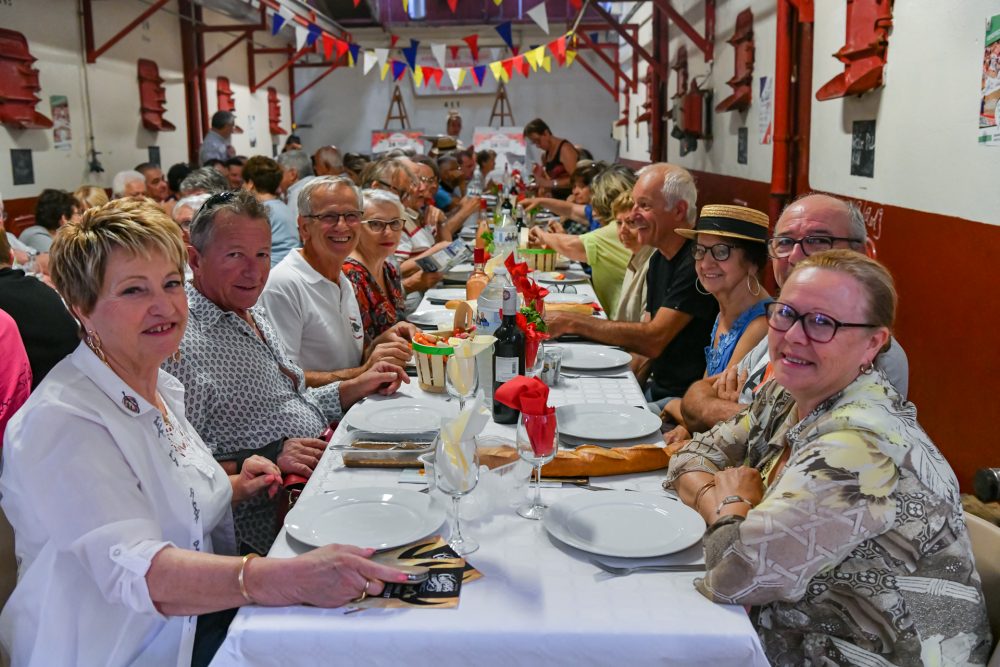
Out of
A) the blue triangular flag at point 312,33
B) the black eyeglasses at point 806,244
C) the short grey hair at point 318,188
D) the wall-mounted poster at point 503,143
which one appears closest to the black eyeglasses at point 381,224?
the short grey hair at point 318,188

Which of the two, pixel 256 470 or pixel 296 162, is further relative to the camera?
pixel 296 162

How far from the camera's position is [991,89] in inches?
106

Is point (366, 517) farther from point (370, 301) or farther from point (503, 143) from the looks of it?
point (503, 143)

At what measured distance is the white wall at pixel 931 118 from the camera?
2.82m

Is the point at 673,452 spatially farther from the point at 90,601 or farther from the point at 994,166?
the point at 994,166

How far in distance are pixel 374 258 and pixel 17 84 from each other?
15.3 feet

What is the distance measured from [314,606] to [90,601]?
1.30 ft

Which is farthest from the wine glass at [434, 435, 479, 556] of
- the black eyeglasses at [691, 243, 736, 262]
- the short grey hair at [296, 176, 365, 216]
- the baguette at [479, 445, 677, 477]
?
the short grey hair at [296, 176, 365, 216]

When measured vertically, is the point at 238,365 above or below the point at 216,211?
below

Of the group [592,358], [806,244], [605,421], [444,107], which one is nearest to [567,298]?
[592,358]

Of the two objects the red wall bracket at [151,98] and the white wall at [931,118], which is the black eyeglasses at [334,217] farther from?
the red wall bracket at [151,98]

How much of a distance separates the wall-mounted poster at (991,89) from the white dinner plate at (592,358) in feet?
4.61

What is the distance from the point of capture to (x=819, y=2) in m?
4.52

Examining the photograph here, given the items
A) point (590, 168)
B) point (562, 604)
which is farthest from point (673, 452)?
point (590, 168)
